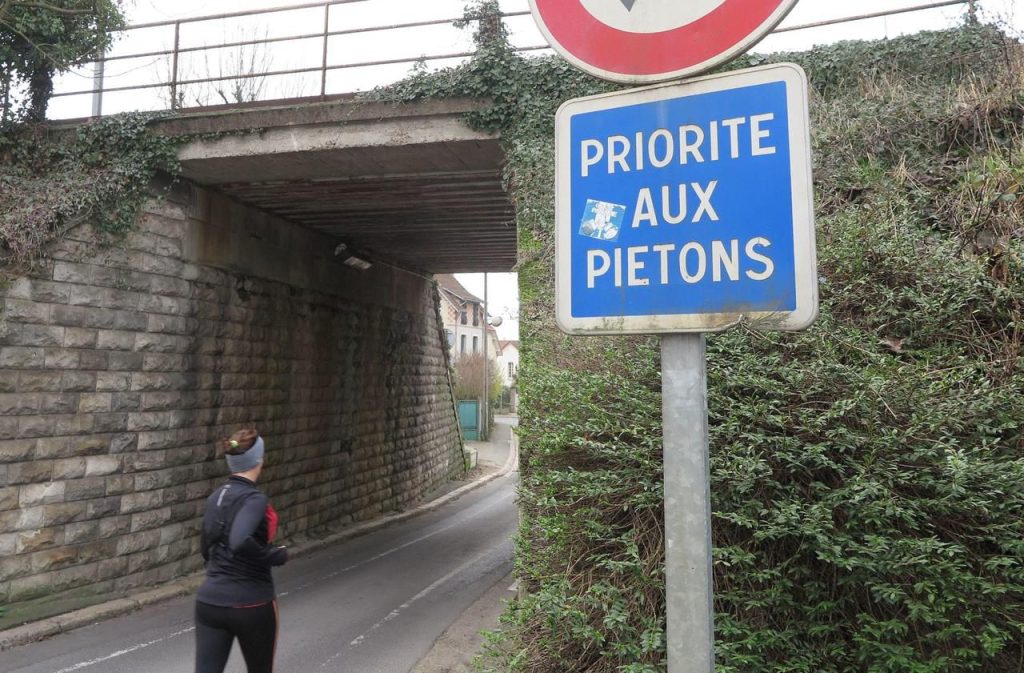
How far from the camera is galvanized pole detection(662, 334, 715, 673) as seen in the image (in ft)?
4.93

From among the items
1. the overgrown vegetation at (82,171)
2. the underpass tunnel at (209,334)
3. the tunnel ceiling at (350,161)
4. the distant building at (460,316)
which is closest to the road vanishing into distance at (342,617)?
the underpass tunnel at (209,334)

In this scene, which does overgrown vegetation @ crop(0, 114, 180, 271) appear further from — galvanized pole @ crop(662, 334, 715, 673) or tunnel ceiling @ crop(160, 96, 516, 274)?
galvanized pole @ crop(662, 334, 715, 673)

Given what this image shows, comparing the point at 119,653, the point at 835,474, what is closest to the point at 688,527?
the point at 835,474

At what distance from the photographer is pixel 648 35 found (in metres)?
1.79

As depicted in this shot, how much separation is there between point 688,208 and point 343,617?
728 centimetres

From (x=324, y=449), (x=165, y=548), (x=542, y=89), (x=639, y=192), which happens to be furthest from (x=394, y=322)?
(x=639, y=192)

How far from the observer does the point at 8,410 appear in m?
7.02

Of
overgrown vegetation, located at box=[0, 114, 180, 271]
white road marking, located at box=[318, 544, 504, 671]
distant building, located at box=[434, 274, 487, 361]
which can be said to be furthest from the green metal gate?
overgrown vegetation, located at box=[0, 114, 180, 271]

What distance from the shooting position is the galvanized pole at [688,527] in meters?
1.50

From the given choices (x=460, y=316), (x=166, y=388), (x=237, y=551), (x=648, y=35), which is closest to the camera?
(x=648, y=35)

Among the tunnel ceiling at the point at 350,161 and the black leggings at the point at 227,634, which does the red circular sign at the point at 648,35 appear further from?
the tunnel ceiling at the point at 350,161

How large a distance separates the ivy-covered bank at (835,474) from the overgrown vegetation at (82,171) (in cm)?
622

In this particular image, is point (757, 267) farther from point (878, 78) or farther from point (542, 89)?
point (878, 78)

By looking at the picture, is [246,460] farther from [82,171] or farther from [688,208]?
[82,171]
